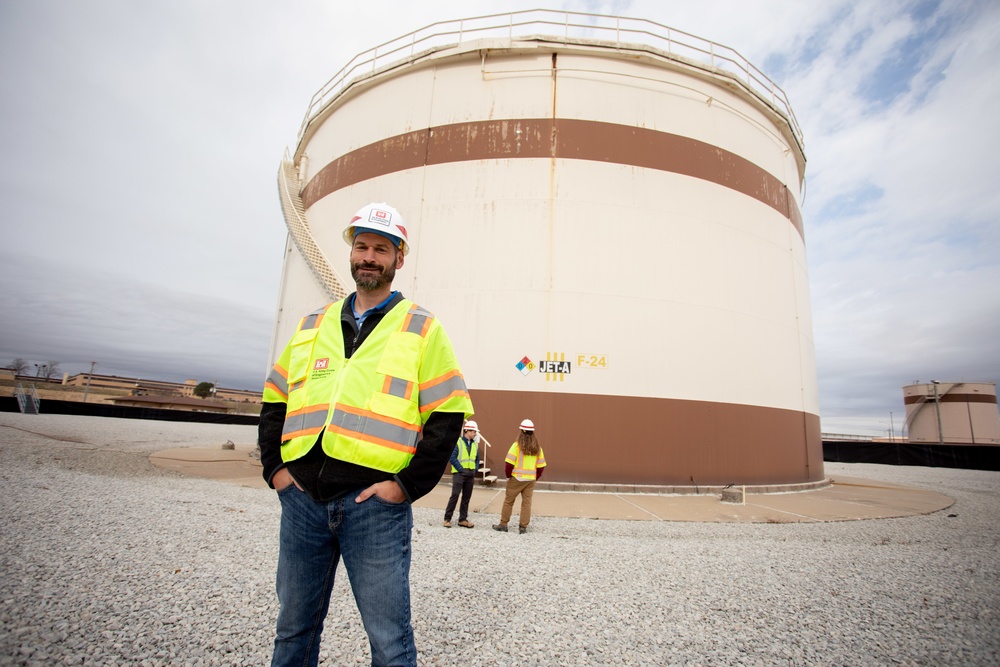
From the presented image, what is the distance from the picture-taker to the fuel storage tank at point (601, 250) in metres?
10.5

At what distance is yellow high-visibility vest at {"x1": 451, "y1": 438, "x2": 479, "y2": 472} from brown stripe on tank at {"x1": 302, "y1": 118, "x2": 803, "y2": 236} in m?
Answer: 7.85

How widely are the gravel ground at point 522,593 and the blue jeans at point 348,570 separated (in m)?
1.31

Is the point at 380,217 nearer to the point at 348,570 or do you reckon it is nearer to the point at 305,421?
the point at 305,421

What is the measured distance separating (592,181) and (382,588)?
36.9 feet

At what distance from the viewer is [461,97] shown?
12.3 meters

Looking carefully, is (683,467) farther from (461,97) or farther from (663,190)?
(461,97)

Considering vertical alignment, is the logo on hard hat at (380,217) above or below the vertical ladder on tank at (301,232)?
below

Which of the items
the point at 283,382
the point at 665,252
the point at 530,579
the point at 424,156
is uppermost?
the point at 424,156

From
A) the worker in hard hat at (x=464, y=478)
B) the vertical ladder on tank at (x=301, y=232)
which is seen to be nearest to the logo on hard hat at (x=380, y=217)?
the worker in hard hat at (x=464, y=478)

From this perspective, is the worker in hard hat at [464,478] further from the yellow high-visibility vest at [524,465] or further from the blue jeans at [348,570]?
the blue jeans at [348,570]

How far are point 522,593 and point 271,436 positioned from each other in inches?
119

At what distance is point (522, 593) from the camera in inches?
156

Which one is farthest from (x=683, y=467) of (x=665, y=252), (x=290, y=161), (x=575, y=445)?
(x=290, y=161)

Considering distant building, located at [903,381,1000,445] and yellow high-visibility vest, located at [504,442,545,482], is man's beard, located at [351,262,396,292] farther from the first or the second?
distant building, located at [903,381,1000,445]
